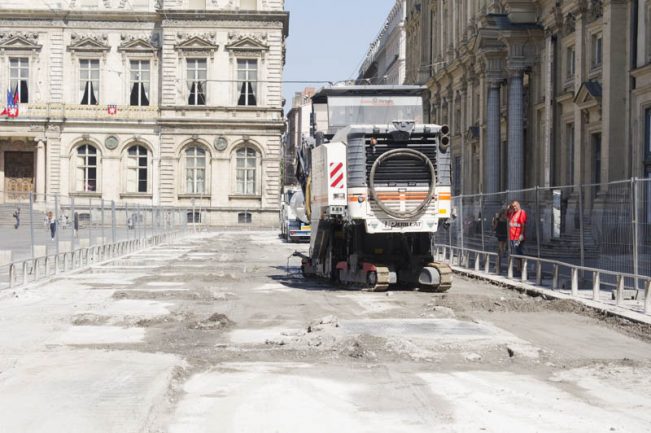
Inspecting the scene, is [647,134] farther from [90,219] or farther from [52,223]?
[90,219]

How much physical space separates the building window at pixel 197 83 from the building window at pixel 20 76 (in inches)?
475

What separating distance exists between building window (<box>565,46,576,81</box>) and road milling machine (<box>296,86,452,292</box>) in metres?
17.1

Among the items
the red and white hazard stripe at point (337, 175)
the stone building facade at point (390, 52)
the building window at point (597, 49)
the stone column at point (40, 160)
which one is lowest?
the red and white hazard stripe at point (337, 175)

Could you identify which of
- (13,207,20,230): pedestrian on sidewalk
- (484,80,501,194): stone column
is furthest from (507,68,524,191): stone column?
(13,207,20,230): pedestrian on sidewalk

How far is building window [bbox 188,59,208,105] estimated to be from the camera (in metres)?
77.1

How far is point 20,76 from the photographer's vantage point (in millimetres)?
76500

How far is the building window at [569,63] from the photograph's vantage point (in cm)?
3872

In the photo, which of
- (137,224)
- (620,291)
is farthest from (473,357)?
(137,224)

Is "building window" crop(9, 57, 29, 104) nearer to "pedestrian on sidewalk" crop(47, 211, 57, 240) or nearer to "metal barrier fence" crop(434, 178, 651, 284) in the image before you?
"pedestrian on sidewalk" crop(47, 211, 57, 240)

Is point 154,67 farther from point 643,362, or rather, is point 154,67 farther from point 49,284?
point 643,362

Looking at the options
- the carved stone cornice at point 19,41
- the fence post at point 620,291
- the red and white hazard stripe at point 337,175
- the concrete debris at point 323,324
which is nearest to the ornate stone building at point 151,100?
the carved stone cornice at point 19,41

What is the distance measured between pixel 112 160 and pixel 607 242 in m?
60.7

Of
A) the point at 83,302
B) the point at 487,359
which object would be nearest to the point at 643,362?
the point at 487,359

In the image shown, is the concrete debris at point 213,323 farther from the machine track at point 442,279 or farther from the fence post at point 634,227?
the fence post at point 634,227
